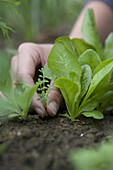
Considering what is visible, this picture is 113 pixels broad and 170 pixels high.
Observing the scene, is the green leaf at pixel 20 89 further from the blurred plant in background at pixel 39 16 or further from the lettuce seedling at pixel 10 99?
the blurred plant in background at pixel 39 16

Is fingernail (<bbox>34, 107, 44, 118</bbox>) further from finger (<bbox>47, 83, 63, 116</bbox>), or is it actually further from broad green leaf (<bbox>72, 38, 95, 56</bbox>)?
broad green leaf (<bbox>72, 38, 95, 56</bbox>)

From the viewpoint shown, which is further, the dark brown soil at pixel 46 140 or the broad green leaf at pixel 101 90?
the broad green leaf at pixel 101 90

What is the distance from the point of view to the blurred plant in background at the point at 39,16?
3127 millimetres

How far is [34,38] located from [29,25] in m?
0.23

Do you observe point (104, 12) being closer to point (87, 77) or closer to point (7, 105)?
point (87, 77)

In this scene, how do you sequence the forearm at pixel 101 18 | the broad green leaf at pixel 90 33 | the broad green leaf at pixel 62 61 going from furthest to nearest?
the forearm at pixel 101 18 < the broad green leaf at pixel 90 33 < the broad green leaf at pixel 62 61

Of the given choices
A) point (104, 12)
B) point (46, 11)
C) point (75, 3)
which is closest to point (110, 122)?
point (104, 12)

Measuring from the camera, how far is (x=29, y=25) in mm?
3260

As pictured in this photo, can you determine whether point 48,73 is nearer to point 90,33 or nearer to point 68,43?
point 68,43

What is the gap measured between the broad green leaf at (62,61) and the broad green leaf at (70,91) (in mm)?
73

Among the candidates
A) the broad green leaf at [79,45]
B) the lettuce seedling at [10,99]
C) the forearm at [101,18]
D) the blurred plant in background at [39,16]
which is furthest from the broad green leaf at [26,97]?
the blurred plant in background at [39,16]

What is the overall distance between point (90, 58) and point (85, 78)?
95 millimetres

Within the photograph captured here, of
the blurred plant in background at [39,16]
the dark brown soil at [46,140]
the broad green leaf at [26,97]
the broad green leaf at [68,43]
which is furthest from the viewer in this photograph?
the blurred plant in background at [39,16]

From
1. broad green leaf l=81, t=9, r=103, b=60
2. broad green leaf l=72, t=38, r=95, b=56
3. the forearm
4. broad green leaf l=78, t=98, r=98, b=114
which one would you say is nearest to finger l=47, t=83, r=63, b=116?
broad green leaf l=78, t=98, r=98, b=114
